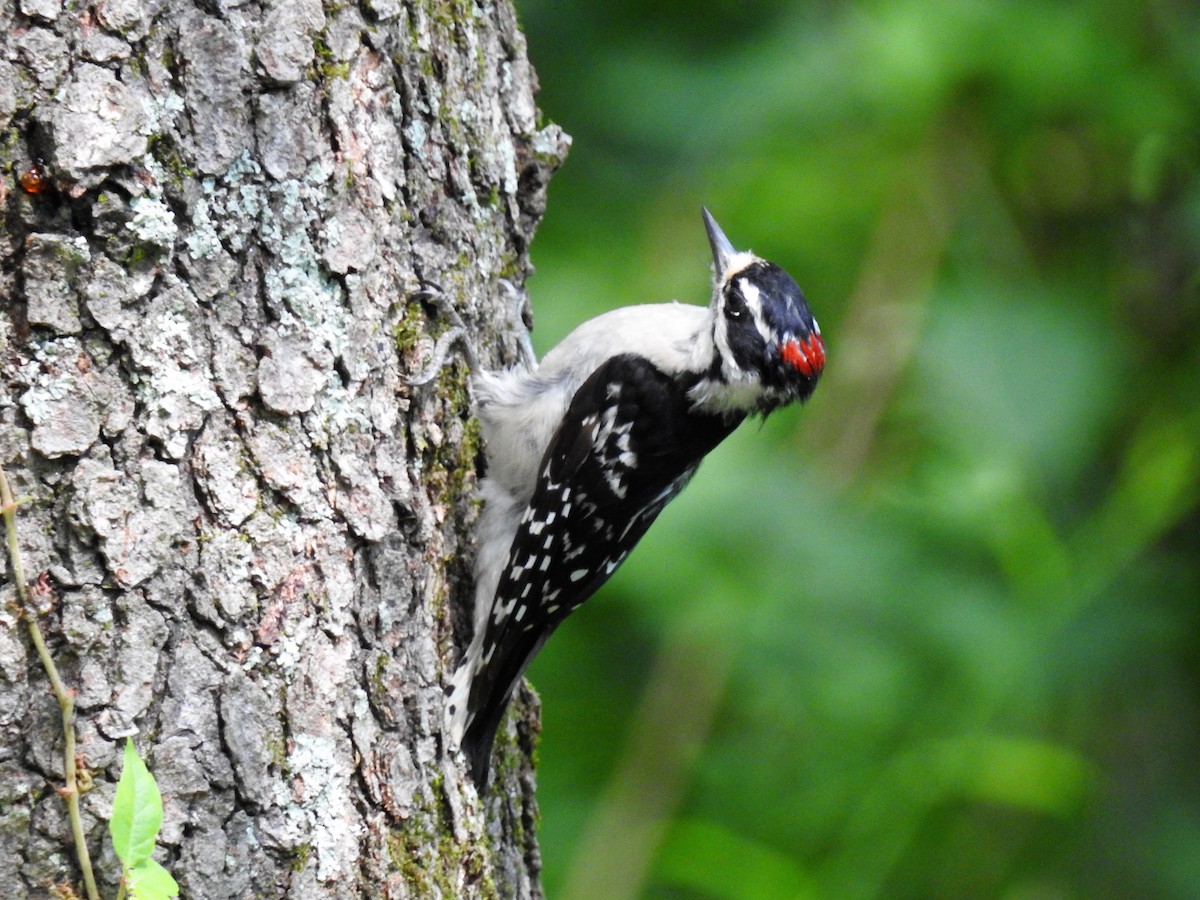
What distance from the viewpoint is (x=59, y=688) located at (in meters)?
1.77

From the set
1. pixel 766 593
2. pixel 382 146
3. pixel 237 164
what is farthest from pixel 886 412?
pixel 237 164

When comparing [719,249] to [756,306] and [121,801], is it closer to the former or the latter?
[756,306]

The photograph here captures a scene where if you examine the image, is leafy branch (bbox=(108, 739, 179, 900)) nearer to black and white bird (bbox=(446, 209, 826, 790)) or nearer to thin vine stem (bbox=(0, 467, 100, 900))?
thin vine stem (bbox=(0, 467, 100, 900))

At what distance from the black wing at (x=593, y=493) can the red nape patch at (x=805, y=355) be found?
10.9 inches

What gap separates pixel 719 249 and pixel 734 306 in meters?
0.25

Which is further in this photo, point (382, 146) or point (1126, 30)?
point (1126, 30)

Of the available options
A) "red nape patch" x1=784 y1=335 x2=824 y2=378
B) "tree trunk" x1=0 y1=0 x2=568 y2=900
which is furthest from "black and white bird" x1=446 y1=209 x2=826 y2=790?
"tree trunk" x1=0 y1=0 x2=568 y2=900

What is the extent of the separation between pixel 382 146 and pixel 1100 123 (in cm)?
283

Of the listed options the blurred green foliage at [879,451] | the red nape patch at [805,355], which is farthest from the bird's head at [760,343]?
the blurred green foliage at [879,451]

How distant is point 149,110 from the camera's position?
1868 millimetres

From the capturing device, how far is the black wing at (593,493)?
272 cm

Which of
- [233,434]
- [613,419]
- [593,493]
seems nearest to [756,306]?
[613,419]

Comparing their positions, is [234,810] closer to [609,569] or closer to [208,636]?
[208,636]

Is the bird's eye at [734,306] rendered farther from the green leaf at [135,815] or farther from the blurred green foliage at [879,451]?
the green leaf at [135,815]
